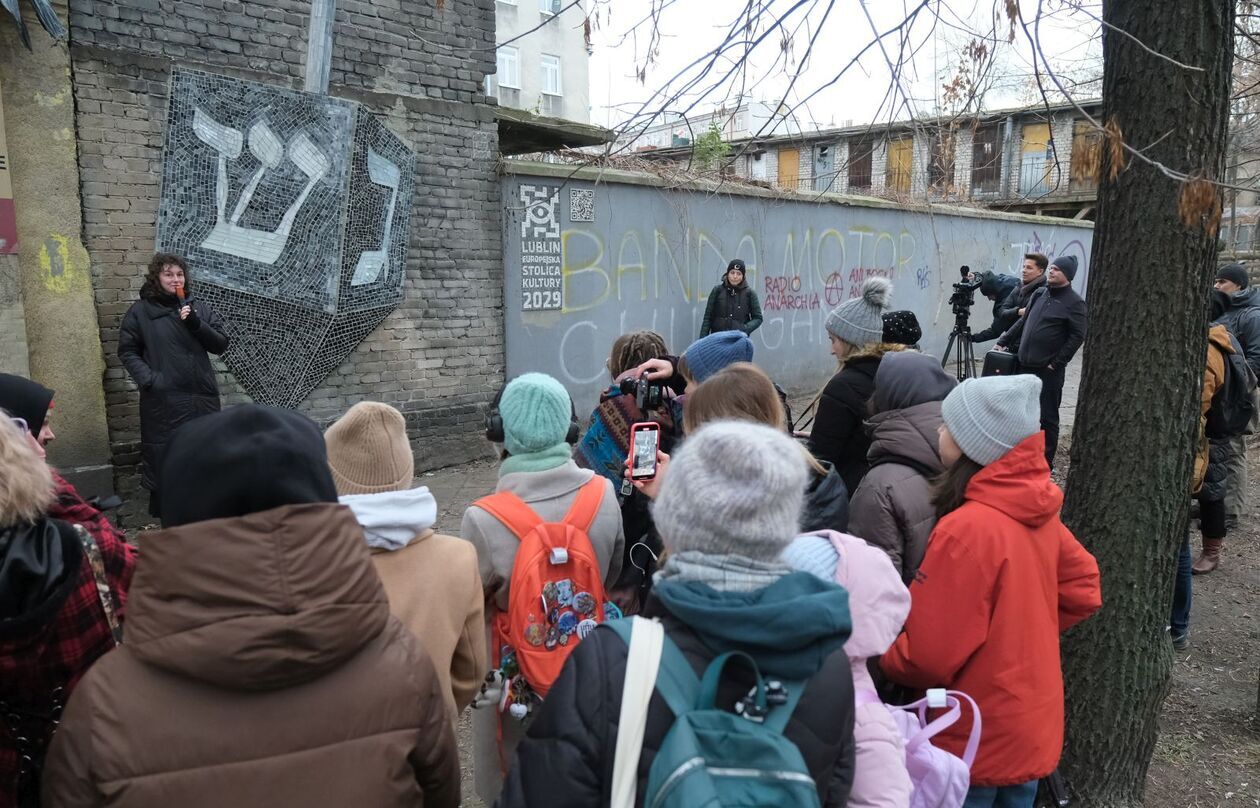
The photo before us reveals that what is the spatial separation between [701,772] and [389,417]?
116cm

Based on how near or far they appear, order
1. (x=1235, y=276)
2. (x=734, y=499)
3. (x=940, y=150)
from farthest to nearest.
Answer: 1. (x=1235, y=276)
2. (x=940, y=150)
3. (x=734, y=499)

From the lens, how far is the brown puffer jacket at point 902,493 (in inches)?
89.0

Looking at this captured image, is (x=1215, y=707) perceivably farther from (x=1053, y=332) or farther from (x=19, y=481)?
(x=19, y=481)

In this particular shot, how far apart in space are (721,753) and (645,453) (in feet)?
4.24

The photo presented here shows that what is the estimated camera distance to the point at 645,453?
2404 mm

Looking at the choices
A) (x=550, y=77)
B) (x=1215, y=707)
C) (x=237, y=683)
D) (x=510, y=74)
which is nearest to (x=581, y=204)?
(x=1215, y=707)

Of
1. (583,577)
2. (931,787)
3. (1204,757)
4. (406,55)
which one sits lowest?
(1204,757)

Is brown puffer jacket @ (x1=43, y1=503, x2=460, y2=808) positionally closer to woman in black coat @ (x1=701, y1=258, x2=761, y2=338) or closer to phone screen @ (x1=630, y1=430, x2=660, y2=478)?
phone screen @ (x1=630, y1=430, x2=660, y2=478)

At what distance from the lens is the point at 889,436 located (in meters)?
2.48

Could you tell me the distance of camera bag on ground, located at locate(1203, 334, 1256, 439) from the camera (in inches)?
168

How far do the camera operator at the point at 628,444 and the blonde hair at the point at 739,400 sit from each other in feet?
1.31

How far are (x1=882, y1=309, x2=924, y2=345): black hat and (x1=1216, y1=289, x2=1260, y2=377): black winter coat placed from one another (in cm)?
286

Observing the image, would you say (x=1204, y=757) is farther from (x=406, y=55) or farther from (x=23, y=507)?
(x=406, y=55)

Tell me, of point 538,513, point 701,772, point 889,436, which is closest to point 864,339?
point 889,436
